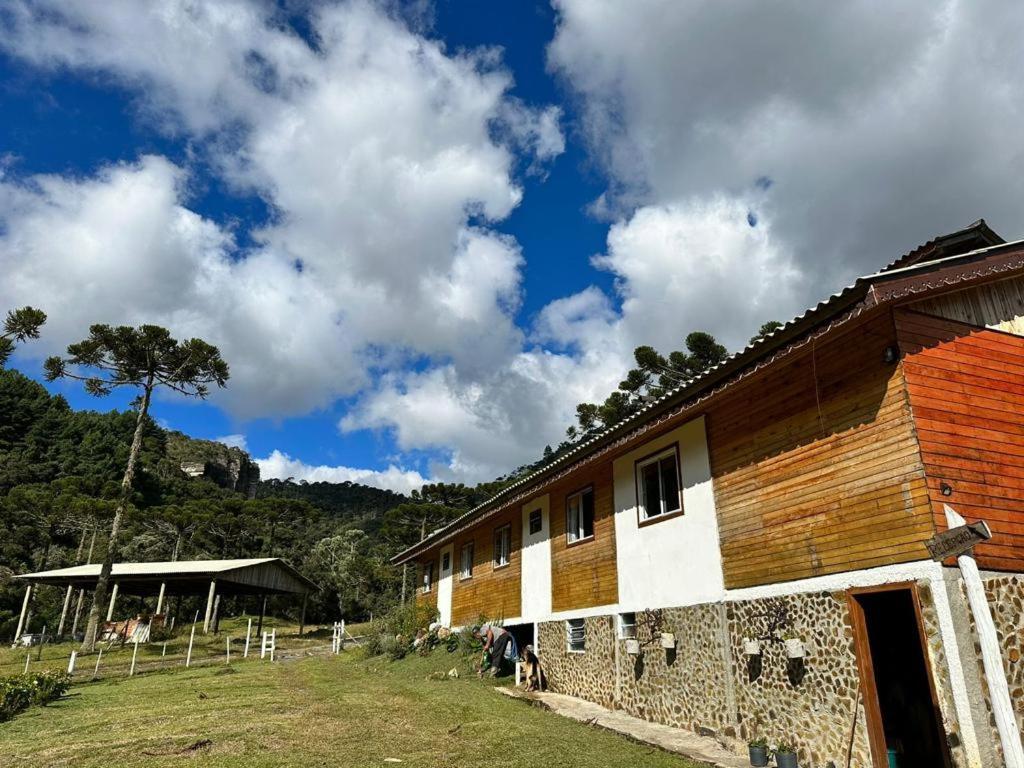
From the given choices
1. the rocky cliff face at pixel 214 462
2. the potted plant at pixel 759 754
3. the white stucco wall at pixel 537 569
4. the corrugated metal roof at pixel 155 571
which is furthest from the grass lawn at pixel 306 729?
the rocky cliff face at pixel 214 462

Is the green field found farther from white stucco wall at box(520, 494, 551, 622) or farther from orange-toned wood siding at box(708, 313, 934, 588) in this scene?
orange-toned wood siding at box(708, 313, 934, 588)

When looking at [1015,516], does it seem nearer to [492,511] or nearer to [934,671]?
[934,671]

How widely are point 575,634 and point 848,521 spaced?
8154 millimetres

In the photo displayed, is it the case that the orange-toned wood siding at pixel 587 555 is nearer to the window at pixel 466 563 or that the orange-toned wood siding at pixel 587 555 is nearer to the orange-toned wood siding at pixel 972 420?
the orange-toned wood siding at pixel 972 420

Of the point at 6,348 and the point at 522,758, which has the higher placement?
the point at 6,348

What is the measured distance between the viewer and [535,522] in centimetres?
1741

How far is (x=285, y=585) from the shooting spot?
33188 millimetres

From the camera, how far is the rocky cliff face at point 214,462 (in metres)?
99.9

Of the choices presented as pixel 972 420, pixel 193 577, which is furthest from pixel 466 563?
pixel 972 420

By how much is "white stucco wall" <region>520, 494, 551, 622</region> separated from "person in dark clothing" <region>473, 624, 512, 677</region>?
751 mm

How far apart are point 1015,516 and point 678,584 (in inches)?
196

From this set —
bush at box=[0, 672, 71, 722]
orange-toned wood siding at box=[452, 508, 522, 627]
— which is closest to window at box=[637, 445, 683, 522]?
orange-toned wood siding at box=[452, 508, 522, 627]

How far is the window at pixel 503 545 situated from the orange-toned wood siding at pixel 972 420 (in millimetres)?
12847

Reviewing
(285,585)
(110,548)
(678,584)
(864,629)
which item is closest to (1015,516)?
(864,629)
